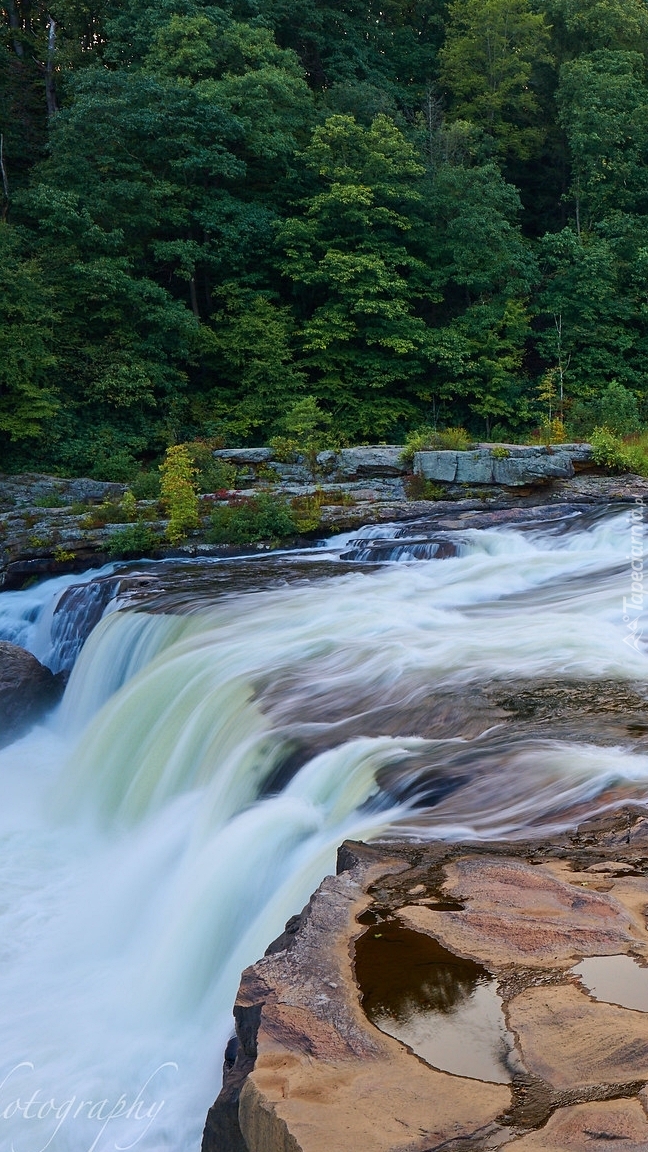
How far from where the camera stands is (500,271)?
24031 mm

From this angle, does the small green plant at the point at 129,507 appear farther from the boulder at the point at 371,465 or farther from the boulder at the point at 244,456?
the boulder at the point at 371,465

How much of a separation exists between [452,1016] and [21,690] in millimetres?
8729

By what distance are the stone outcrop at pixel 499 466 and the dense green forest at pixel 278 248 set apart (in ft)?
12.0

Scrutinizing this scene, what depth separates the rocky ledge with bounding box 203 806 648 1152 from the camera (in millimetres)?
2532

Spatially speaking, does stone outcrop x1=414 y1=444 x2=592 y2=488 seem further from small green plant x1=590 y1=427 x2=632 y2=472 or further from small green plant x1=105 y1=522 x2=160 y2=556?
small green plant x1=105 y1=522 x2=160 y2=556

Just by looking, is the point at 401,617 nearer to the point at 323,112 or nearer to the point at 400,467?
the point at 400,467

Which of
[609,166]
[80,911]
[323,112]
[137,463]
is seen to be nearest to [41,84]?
[323,112]

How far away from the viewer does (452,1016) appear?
3094 millimetres

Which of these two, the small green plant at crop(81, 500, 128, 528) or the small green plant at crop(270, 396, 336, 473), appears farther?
the small green plant at crop(270, 396, 336, 473)

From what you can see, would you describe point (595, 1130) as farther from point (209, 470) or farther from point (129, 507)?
point (209, 470)

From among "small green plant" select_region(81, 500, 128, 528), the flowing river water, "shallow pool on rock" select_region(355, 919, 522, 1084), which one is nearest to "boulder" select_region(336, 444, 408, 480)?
"small green plant" select_region(81, 500, 128, 528)

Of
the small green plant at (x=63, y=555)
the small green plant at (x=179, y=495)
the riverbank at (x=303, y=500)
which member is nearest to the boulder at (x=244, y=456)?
the riverbank at (x=303, y=500)

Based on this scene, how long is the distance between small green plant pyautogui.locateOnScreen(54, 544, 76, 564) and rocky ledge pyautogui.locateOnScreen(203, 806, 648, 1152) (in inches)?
455

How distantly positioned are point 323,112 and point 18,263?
31.1 ft
